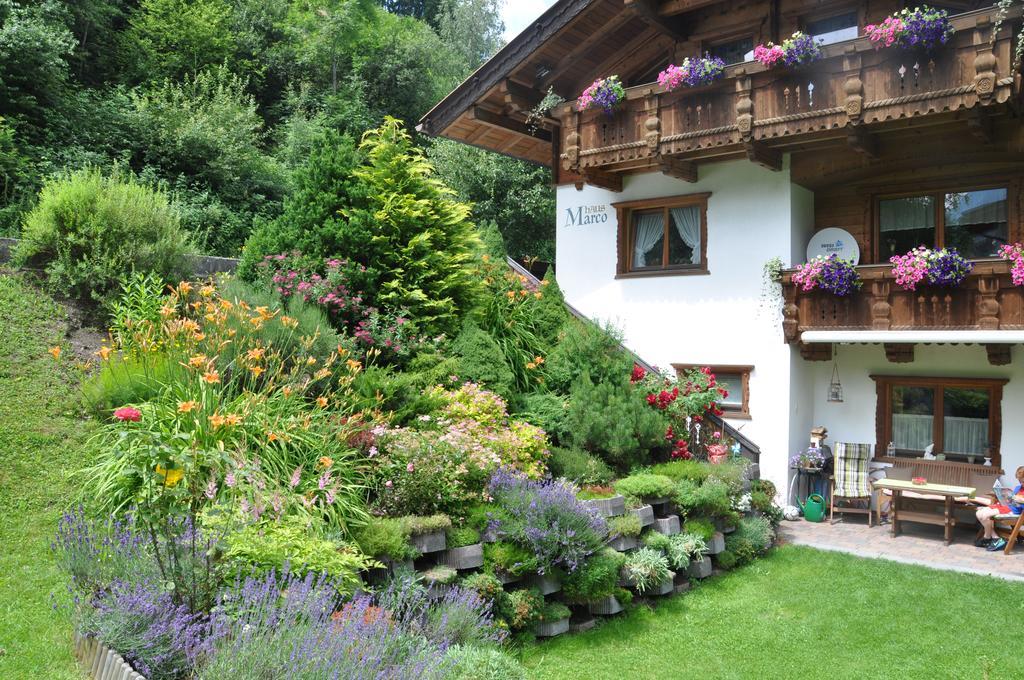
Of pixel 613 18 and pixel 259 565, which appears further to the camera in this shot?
pixel 613 18

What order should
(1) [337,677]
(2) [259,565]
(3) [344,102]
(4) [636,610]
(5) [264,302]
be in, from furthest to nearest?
(3) [344,102], (5) [264,302], (4) [636,610], (2) [259,565], (1) [337,677]

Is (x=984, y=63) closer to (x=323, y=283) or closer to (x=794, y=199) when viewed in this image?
(x=794, y=199)

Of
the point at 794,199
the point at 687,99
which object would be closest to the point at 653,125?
the point at 687,99

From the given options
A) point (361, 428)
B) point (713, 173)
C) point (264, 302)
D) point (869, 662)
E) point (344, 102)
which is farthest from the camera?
point (344, 102)

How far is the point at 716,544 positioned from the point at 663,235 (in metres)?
6.21

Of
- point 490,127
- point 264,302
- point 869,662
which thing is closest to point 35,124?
point 490,127

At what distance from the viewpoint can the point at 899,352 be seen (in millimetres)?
10516

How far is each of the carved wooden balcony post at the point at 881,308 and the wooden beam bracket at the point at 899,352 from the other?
519 millimetres

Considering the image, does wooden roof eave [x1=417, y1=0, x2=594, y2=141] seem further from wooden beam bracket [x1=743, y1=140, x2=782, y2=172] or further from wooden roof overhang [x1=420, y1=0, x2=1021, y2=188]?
wooden beam bracket [x1=743, y1=140, x2=782, y2=172]

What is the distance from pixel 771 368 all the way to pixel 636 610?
5659 millimetres

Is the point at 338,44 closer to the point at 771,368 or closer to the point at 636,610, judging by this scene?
the point at 771,368

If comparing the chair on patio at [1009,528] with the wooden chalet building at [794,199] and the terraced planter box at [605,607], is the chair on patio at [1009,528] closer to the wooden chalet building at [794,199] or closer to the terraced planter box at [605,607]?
the wooden chalet building at [794,199]

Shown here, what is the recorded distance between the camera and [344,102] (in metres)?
24.6

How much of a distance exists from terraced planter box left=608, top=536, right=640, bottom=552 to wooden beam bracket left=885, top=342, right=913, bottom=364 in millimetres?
5840
